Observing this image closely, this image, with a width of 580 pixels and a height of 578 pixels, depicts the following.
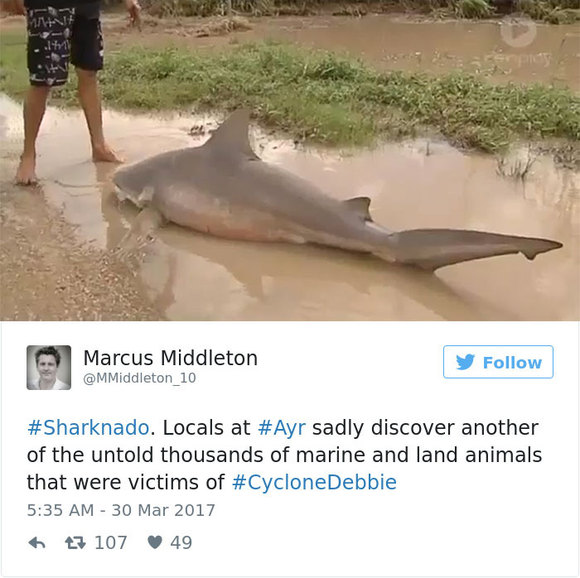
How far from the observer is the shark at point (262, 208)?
2072 millimetres

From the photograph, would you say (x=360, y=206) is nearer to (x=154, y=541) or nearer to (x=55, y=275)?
(x=55, y=275)

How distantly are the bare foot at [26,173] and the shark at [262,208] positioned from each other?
1.05 feet

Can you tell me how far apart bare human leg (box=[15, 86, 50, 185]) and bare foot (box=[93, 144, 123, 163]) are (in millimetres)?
243

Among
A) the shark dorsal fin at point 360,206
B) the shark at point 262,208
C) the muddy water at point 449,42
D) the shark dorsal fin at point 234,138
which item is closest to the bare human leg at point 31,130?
the shark at point 262,208

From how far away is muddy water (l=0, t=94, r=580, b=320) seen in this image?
6.63 ft

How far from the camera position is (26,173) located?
2.75 meters

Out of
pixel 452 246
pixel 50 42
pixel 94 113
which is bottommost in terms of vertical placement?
pixel 452 246

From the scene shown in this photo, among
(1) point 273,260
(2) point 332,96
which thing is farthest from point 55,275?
(2) point 332,96

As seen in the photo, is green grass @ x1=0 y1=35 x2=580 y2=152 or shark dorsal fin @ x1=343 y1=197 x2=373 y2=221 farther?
green grass @ x1=0 y1=35 x2=580 y2=152

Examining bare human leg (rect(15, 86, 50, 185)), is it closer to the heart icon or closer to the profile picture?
the profile picture

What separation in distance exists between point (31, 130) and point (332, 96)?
56.5 inches

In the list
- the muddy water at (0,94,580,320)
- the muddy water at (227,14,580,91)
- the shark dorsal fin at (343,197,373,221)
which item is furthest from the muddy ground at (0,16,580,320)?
the muddy water at (227,14,580,91)

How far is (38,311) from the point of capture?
6.39 feet

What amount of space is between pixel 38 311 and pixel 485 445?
990 millimetres
